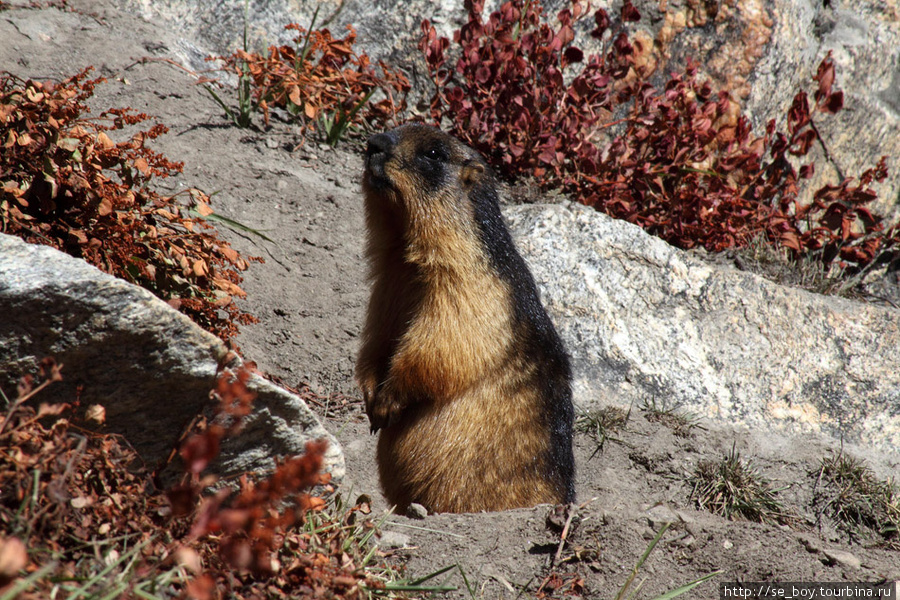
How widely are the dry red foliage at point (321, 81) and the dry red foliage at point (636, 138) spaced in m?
0.60

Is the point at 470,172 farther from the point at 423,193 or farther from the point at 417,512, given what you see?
the point at 417,512

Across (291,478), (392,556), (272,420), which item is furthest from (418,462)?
(291,478)

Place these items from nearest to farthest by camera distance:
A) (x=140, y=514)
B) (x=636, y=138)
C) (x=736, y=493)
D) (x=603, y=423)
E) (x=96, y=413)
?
(x=96, y=413) → (x=140, y=514) → (x=736, y=493) → (x=603, y=423) → (x=636, y=138)

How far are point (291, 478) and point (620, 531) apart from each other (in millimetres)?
2167

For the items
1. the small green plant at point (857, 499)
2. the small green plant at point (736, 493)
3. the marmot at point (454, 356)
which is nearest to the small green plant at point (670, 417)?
the small green plant at point (736, 493)

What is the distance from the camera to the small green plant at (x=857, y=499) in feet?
16.9

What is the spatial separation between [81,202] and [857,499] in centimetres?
534

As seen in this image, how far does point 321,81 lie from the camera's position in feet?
24.7

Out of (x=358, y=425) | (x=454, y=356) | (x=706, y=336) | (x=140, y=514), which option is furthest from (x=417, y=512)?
(x=706, y=336)

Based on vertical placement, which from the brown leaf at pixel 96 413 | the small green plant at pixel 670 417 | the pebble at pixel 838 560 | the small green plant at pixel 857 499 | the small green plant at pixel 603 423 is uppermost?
the brown leaf at pixel 96 413

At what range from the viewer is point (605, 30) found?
25.6 ft

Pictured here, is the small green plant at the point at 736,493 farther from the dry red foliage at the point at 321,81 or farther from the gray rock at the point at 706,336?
the dry red foliage at the point at 321,81

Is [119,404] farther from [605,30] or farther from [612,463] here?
[605,30]

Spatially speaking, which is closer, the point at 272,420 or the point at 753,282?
the point at 272,420
